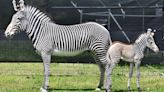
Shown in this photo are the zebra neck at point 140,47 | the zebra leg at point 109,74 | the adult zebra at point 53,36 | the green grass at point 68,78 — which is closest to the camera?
the zebra leg at point 109,74

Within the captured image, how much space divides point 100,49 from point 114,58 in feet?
2.00

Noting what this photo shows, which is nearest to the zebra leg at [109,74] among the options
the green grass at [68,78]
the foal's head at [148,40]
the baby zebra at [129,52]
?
the baby zebra at [129,52]

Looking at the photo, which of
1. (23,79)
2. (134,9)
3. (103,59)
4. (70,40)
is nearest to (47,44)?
(70,40)

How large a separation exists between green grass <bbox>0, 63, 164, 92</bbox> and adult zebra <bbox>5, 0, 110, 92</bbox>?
1.92ft

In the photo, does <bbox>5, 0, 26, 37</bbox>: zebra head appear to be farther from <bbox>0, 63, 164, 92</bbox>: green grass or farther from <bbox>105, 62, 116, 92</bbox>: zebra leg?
<bbox>105, 62, 116, 92</bbox>: zebra leg

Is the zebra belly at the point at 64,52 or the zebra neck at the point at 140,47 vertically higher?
the zebra neck at the point at 140,47

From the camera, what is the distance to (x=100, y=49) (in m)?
9.16

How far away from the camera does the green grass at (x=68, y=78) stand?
9359 millimetres

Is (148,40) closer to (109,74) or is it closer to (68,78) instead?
(109,74)

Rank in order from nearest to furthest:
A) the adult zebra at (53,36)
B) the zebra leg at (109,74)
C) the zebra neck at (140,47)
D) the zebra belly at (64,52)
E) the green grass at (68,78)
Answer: the zebra leg at (109,74) → the zebra neck at (140,47) → the adult zebra at (53,36) → the zebra belly at (64,52) → the green grass at (68,78)

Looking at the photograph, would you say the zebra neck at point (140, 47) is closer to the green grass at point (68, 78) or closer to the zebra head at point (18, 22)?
the green grass at point (68, 78)

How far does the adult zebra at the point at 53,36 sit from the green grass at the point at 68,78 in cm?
58

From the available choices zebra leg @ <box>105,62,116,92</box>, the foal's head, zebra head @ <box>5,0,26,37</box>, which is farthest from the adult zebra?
the foal's head

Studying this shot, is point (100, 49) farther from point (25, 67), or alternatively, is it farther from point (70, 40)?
point (25, 67)
